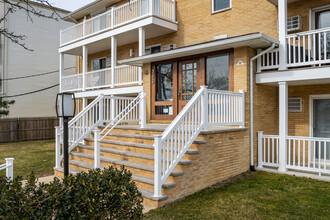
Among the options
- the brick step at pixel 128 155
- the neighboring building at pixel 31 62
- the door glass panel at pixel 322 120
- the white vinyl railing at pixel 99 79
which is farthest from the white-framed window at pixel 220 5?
the neighboring building at pixel 31 62

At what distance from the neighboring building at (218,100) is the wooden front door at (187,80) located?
0.04 metres

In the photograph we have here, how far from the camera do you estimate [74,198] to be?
3012 millimetres

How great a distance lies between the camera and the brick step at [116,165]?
5.81 m

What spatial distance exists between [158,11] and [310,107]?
7.88 meters

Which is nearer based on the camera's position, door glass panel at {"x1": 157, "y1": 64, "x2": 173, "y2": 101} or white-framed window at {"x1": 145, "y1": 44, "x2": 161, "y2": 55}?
door glass panel at {"x1": 157, "y1": 64, "x2": 173, "y2": 101}

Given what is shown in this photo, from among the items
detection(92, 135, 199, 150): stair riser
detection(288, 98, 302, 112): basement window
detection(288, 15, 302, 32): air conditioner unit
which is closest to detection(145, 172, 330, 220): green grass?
detection(92, 135, 199, 150): stair riser

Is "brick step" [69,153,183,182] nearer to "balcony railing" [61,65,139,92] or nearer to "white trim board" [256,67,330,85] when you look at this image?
"white trim board" [256,67,330,85]

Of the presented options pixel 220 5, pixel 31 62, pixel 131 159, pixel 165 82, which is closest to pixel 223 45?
pixel 165 82

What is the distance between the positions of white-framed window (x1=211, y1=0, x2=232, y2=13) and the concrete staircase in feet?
21.4

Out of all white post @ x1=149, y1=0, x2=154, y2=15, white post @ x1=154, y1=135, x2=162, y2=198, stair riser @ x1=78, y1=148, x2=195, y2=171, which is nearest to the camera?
white post @ x1=154, y1=135, x2=162, y2=198

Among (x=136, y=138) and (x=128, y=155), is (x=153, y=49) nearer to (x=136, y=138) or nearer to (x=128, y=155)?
(x=136, y=138)

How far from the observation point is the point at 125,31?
510 inches

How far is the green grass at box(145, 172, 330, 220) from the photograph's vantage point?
4.79 metres

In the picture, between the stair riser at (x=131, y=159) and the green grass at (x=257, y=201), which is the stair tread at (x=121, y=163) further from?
the green grass at (x=257, y=201)
